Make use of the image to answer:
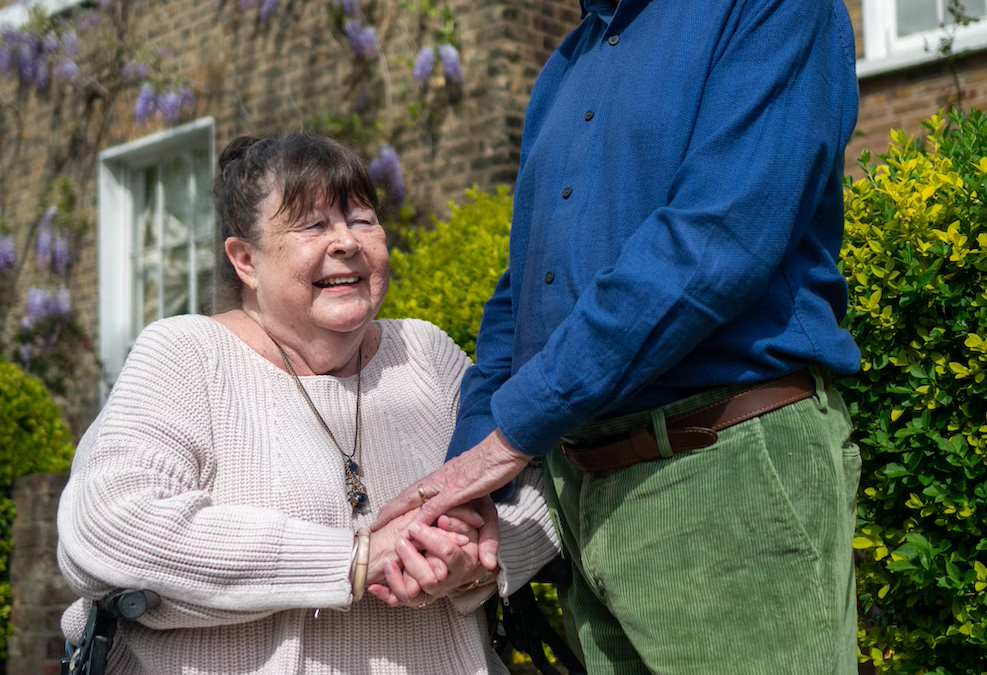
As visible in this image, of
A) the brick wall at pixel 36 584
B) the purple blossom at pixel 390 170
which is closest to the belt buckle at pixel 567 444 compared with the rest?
the brick wall at pixel 36 584

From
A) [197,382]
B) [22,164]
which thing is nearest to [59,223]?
[22,164]

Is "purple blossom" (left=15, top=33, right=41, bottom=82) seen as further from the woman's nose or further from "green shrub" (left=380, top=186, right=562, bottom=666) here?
the woman's nose

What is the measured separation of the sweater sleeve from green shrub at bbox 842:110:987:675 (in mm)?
1359

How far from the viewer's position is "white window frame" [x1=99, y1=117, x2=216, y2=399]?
940cm

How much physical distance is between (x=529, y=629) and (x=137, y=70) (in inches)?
314

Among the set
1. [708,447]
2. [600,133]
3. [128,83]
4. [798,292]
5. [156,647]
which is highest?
[128,83]

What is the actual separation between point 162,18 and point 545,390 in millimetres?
8472

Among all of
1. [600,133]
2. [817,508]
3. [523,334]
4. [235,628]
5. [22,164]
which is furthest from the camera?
[22,164]

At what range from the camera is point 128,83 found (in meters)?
9.27

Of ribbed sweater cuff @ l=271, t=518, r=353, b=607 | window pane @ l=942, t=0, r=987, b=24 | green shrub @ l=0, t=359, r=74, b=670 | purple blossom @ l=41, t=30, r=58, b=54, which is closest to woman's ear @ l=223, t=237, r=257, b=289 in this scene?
ribbed sweater cuff @ l=271, t=518, r=353, b=607

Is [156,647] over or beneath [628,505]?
beneath

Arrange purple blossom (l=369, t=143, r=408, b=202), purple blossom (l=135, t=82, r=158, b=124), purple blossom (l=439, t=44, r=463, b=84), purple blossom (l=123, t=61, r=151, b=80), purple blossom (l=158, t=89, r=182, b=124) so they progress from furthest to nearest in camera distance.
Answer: purple blossom (l=123, t=61, r=151, b=80), purple blossom (l=135, t=82, r=158, b=124), purple blossom (l=158, t=89, r=182, b=124), purple blossom (l=369, t=143, r=408, b=202), purple blossom (l=439, t=44, r=463, b=84)

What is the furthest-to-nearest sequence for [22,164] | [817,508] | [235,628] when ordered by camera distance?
[22,164]
[235,628]
[817,508]

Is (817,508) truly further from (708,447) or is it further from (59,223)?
(59,223)
